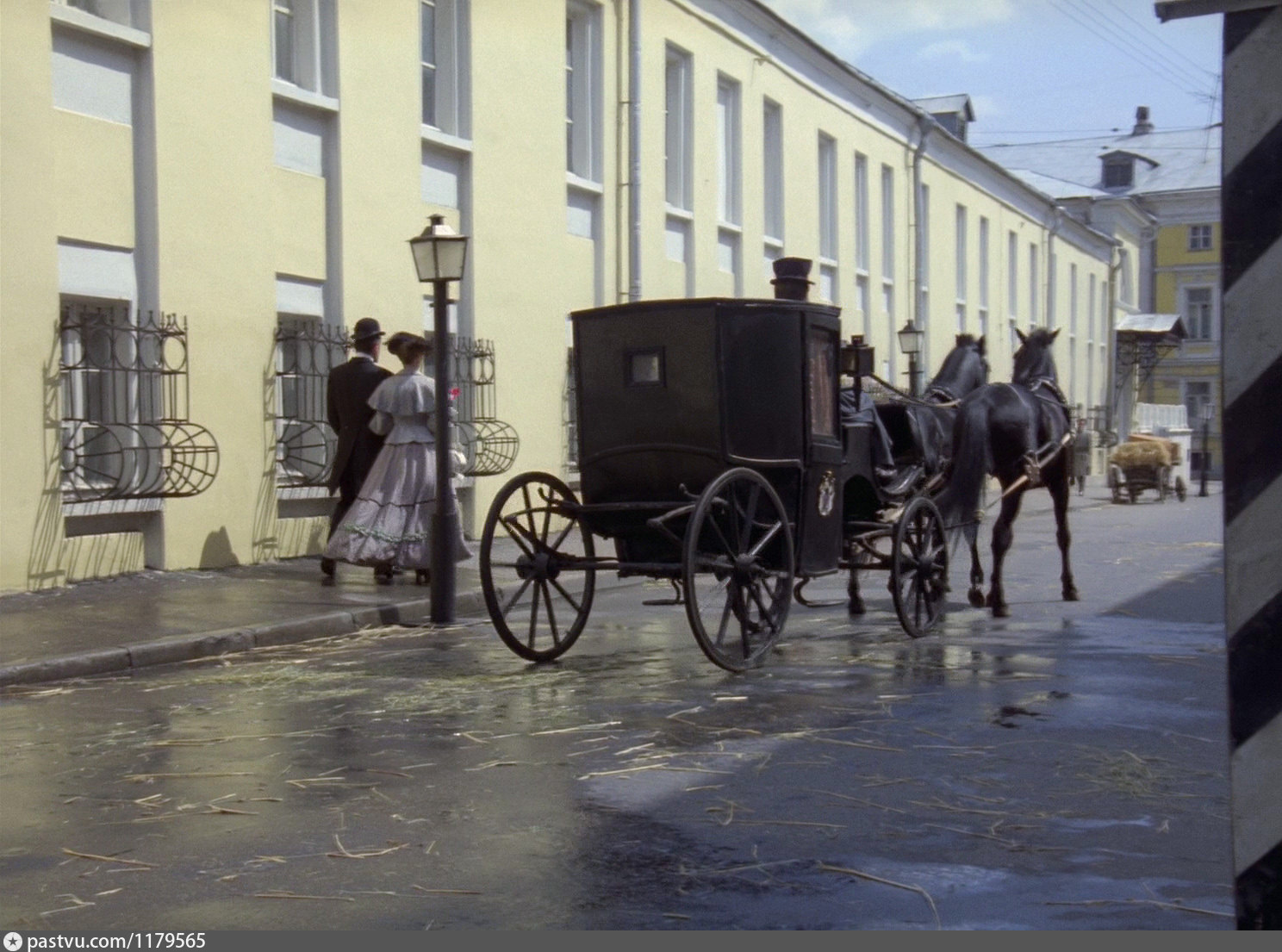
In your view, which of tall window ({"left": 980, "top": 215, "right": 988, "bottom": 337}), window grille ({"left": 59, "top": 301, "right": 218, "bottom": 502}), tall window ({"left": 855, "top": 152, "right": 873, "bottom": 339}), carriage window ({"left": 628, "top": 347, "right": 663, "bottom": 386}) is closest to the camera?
carriage window ({"left": 628, "top": 347, "right": 663, "bottom": 386})

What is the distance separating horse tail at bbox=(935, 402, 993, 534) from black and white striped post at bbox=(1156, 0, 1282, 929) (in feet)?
27.8

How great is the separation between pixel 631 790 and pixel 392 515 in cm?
728

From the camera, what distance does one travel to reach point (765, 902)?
171 inches

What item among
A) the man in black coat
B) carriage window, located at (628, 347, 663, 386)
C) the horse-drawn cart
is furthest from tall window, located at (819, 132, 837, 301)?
carriage window, located at (628, 347, 663, 386)

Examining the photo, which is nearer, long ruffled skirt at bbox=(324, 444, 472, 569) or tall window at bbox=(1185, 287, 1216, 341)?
long ruffled skirt at bbox=(324, 444, 472, 569)

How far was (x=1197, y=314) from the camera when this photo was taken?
68062 mm

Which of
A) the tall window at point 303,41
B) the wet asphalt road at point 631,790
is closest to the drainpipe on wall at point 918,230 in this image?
the tall window at point 303,41

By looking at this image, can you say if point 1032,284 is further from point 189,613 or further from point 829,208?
point 189,613

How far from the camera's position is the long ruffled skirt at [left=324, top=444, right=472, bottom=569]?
41.8ft

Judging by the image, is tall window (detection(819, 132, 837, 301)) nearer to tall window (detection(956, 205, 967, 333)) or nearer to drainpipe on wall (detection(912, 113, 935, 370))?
drainpipe on wall (detection(912, 113, 935, 370))

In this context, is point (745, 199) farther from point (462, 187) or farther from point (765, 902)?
point (765, 902)

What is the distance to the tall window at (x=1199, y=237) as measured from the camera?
67.2 metres

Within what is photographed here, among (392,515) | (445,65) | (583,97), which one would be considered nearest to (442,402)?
(392,515)

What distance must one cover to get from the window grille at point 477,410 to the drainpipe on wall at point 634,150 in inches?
131
